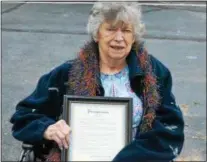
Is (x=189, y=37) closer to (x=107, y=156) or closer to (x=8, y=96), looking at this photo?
(x=8, y=96)

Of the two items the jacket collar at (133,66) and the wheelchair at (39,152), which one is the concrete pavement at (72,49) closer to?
the wheelchair at (39,152)

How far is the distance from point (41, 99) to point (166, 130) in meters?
0.70

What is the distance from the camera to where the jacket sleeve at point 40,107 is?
3.29 metres

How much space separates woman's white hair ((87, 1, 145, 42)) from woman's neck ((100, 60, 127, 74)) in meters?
0.17

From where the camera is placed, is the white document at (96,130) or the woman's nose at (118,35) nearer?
the white document at (96,130)

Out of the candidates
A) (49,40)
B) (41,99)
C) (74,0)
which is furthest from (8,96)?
(74,0)

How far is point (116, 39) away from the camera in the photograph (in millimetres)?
3246

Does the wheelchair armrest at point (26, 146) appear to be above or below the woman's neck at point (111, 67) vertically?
below

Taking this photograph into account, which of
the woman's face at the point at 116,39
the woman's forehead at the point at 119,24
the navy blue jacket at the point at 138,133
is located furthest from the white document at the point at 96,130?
the woman's forehead at the point at 119,24

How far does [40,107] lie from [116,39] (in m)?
0.56

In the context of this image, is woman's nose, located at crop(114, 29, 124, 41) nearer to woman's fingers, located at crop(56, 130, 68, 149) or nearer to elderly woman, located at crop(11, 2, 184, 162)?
elderly woman, located at crop(11, 2, 184, 162)

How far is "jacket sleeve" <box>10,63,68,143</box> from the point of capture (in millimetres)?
3293

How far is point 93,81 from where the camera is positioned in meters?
3.29

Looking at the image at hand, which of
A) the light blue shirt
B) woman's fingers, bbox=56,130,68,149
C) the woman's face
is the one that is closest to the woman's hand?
woman's fingers, bbox=56,130,68,149
